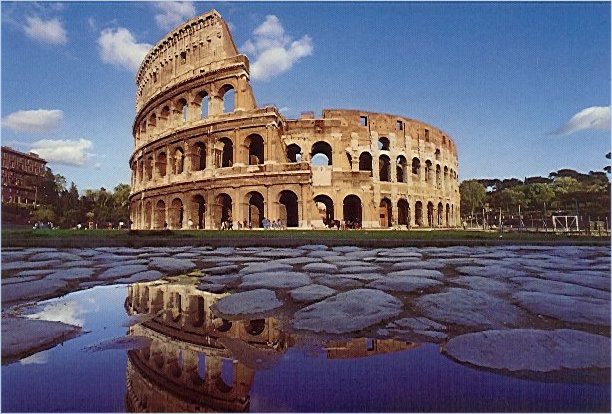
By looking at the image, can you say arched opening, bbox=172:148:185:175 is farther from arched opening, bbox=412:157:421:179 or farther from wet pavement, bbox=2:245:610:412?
wet pavement, bbox=2:245:610:412

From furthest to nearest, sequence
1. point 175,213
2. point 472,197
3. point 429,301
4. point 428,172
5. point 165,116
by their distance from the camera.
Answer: point 472,197 → point 428,172 → point 165,116 → point 175,213 → point 429,301

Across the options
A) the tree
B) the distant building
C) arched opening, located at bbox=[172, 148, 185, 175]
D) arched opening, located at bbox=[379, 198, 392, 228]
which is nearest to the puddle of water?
arched opening, located at bbox=[172, 148, 185, 175]

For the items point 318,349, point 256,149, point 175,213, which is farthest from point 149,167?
point 318,349

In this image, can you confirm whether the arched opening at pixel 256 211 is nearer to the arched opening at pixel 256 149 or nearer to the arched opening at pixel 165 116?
the arched opening at pixel 256 149

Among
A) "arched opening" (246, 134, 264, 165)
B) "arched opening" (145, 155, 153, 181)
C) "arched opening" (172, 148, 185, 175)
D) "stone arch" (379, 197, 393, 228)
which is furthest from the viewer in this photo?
"stone arch" (379, 197, 393, 228)

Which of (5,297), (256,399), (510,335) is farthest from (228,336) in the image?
(5,297)

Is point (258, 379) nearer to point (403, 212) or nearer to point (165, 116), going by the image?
point (165, 116)
